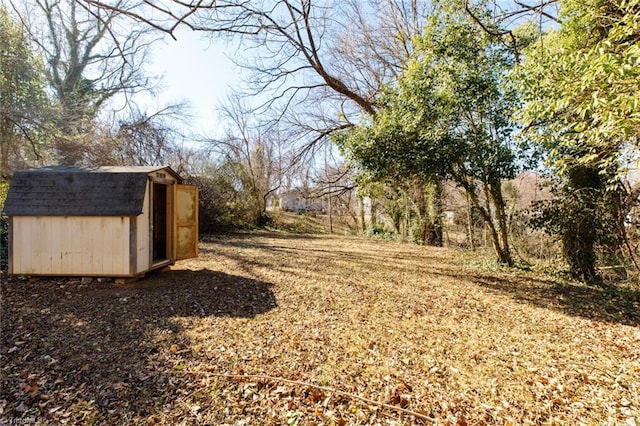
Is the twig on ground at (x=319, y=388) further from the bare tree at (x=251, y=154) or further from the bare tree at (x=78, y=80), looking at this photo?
the bare tree at (x=251, y=154)

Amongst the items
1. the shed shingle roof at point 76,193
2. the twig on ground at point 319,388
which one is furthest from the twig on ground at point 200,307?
the shed shingle roof at point 76,193

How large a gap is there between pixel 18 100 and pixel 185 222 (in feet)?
18.6

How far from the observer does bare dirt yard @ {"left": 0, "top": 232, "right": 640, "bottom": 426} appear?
2100mm

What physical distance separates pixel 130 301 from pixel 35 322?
935mm

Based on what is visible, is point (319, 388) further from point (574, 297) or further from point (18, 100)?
point (18, 100)

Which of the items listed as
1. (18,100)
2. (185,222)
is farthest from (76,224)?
(18,100)

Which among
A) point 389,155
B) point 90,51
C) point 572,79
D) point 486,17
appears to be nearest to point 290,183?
point 90,51

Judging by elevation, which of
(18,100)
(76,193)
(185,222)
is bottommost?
(185,222)

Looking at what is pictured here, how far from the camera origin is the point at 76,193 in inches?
185

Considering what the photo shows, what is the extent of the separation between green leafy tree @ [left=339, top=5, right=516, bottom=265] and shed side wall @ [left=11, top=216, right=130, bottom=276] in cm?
462

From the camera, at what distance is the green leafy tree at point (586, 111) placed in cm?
255

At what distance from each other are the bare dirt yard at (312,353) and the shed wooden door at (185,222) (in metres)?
0.99

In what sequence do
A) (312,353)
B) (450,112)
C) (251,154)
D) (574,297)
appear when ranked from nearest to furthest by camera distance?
1. (312,353)
2. (574,297)
3. (450,112)
4. (251,154)

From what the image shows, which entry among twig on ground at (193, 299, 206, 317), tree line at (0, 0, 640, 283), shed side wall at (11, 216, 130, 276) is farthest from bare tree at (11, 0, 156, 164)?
twig on ground at (193, 299, 206, 317)
